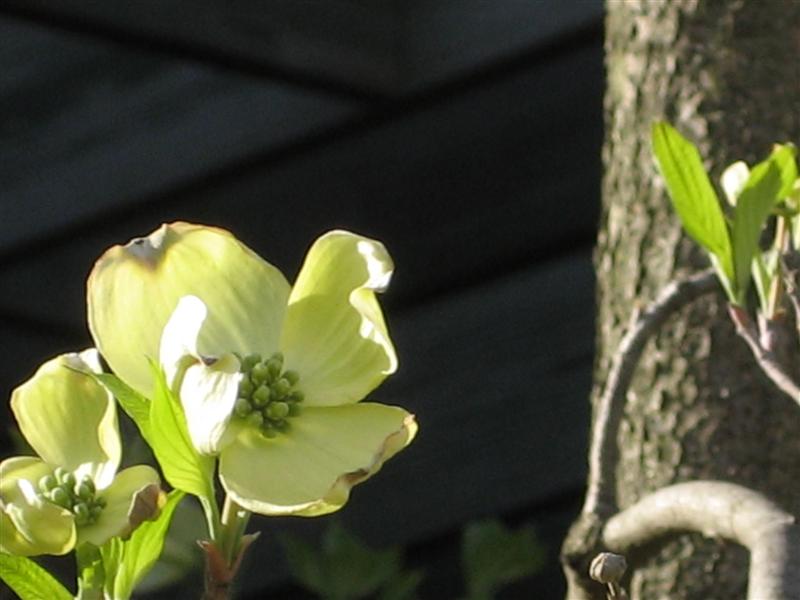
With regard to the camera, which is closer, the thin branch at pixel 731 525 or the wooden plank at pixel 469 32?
the thin branch at pixel 731 525

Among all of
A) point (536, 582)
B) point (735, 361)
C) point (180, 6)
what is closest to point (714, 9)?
point (735, 361)

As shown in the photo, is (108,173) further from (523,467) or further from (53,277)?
(523,467)

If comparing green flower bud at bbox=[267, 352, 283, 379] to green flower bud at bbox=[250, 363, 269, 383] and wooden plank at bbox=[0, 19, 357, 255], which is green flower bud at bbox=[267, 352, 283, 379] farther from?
wooden plank at bbox=[0, 19, 357, 255]

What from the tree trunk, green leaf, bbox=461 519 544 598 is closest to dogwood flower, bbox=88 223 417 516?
the tree trunk

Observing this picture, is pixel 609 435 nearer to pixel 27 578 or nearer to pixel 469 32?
pixel 27 578

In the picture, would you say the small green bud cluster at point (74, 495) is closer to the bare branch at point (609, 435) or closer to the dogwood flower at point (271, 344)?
the dogwood flower at point (271, 344)

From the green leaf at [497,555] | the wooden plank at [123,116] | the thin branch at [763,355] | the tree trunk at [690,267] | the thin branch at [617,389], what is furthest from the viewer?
the wooden plank at [123,116]

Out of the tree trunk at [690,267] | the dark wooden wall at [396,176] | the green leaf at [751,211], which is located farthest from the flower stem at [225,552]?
the dark wooden wall at [396,176]
